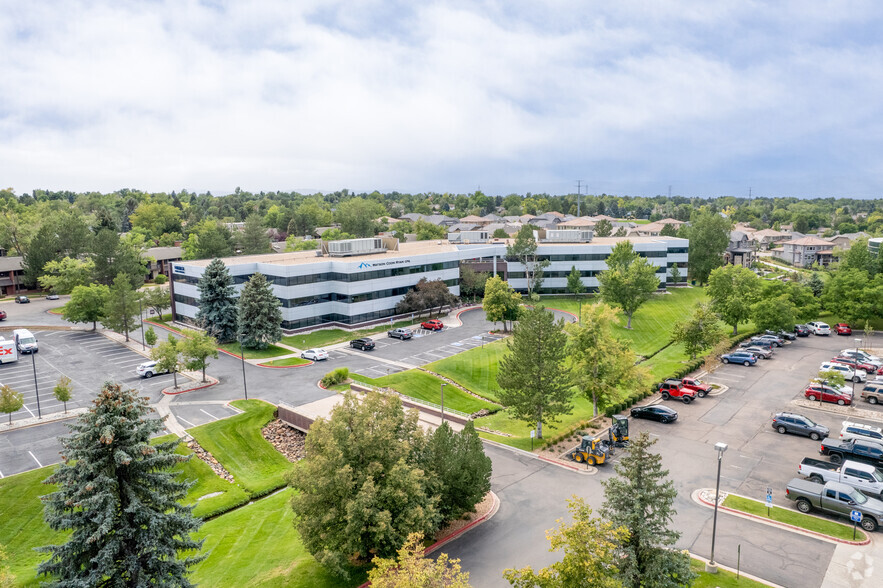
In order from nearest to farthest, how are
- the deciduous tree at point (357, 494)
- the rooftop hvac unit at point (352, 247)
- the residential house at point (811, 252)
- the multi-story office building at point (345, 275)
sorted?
the deciduous tree at point (357, 494)
the multi-story office building at point (345, 275)
the rooftop hvac unit at point (352, 247)
the residential house at point (811, 252)

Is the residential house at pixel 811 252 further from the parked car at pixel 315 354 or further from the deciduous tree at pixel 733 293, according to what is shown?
the parked car at pixel 315 354

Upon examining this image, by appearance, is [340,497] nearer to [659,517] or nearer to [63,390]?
[659,517]

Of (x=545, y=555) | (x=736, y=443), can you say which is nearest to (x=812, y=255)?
(x=736, y=443)

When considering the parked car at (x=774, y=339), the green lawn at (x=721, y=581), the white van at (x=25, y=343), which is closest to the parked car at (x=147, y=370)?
the white van at (x=25, y=343)

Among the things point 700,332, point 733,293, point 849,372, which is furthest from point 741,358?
point 733,293

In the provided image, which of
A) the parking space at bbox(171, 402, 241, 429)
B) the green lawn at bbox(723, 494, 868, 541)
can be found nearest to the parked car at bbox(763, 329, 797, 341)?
the green lawn at bbox(723, 494, 868, 541)

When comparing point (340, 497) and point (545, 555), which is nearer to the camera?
point (340, 497)

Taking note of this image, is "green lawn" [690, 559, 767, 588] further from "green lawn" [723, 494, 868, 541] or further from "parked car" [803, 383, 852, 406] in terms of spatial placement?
"parked car" [803, 383, 852, 406]
